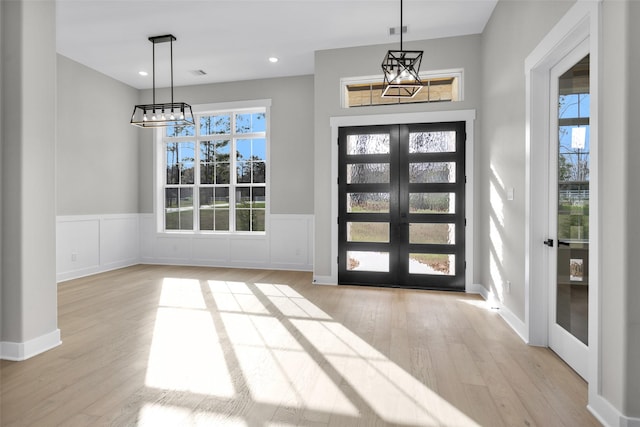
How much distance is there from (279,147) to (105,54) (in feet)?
9.86

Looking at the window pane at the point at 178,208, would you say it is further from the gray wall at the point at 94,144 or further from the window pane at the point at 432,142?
the window pane at the point at 432,142

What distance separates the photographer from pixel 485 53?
4598 mm

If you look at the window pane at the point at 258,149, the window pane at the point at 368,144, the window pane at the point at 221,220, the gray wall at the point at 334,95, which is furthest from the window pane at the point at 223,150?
the window pane at the point at 368,144

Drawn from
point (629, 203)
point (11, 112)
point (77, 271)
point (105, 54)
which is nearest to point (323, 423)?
point (629, 203)

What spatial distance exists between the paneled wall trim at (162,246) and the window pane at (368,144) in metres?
1.59

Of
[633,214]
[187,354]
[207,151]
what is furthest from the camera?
[207,151]

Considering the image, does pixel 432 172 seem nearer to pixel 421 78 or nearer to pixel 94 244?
pixel 421 78

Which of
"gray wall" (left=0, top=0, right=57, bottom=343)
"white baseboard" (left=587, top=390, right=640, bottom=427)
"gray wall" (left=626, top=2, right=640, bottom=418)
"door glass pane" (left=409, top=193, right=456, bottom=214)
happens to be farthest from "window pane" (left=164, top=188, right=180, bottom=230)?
"gray wall" (left=626, top=2, right=640, bottom=418)

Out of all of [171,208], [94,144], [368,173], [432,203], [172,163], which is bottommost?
Result: [171,208]

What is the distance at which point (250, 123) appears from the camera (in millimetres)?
6613

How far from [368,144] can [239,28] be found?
2.35 meters

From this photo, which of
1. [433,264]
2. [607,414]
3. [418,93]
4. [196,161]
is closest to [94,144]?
[196,161]

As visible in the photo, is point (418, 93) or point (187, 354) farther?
point (418, 93)

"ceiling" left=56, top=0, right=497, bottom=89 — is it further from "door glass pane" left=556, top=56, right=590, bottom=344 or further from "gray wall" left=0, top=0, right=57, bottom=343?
"door glass pane" left=556, top=56, right=590, bottom=344
